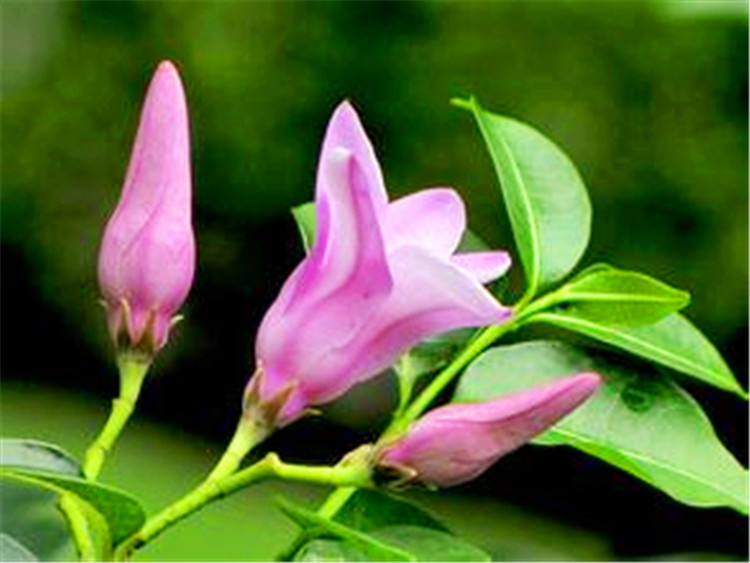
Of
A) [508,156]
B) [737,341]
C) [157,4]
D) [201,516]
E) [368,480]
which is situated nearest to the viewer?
[368,480]

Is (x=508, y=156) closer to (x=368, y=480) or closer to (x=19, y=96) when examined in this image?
(x=368, y=480)

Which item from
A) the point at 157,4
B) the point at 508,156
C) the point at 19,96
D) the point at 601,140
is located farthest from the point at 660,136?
the point at 508,156

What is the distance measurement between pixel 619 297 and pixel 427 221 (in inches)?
7.2

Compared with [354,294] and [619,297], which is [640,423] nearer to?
[619,297]

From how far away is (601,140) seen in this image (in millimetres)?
6648

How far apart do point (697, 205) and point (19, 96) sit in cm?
239

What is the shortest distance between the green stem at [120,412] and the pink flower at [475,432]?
0.45ft

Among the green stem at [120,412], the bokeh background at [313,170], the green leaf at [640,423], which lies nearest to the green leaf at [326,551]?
the green stem at [120,412]

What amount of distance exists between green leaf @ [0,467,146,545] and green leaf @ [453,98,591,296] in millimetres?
401

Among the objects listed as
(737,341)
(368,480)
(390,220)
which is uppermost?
(390,220)

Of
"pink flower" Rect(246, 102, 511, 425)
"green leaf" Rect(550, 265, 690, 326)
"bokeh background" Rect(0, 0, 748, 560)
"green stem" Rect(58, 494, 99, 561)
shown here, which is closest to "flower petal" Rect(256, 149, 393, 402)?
"pink flower" Rect(246, 102, 511, 425)

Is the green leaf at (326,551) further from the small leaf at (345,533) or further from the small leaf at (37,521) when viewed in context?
the small leaf at (37,521)

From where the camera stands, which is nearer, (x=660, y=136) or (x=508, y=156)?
(x=508, y=156)

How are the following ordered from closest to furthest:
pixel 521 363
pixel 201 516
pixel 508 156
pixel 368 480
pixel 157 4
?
pixel 368 480 → pixel 521 363 → pixel 508 156 → pixel 201 516 → pixel 157 4
